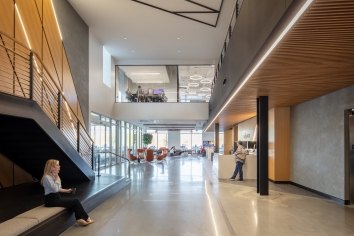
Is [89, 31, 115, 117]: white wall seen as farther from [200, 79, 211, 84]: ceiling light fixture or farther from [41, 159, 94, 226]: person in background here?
[41, 159, 94, 226]: person in background

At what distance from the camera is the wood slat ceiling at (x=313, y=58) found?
3.38 meters

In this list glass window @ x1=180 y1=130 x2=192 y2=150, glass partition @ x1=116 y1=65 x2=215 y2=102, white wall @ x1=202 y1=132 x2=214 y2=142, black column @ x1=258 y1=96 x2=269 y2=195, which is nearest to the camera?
black column @ x1=258 y1=96 x2=269 y2=195

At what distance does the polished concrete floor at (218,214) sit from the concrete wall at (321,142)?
516mm

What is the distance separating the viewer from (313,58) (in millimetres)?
5043

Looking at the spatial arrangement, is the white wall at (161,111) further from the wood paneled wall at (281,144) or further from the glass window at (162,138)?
the glass window at (162,138)

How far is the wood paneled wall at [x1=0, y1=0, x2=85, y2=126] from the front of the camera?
26.6 feet

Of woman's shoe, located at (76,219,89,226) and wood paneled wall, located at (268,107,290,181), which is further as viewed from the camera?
wood paneled wall, located at (268,107,290,181)

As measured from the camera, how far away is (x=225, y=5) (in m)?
12.6

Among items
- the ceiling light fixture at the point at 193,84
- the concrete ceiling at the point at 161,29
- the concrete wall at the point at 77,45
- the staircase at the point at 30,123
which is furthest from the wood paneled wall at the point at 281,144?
the ceiling light fixture at the point at 193,84

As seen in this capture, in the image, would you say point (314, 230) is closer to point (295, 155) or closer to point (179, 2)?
point (295, 155)

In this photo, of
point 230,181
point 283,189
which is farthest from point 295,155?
point 230,181

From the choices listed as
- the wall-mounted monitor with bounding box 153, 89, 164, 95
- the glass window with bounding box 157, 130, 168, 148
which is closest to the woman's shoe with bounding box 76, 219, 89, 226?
the wall-mounted monitor with bounding box 153, 89, 164, 95

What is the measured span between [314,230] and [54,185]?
4.63 metres

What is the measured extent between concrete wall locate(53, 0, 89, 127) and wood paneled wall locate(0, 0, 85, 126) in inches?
20.2
